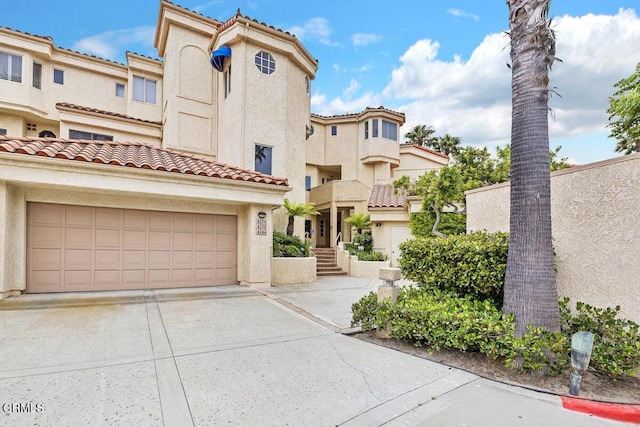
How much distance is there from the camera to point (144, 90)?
18375 mm

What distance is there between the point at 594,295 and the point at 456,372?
2836 mm

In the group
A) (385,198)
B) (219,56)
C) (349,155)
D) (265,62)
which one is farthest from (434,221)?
(219,56)

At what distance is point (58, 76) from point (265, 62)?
37.7 feet

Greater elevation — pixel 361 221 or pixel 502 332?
pixel 361 221

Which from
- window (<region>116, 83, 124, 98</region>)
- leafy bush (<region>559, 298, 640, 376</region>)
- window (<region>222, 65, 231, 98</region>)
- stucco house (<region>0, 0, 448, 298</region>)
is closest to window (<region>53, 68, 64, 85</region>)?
stucco house (<region>0, 0, 448, 298</region>)

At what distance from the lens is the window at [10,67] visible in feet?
50.0

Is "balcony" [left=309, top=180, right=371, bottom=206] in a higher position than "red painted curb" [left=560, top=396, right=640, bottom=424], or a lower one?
higher

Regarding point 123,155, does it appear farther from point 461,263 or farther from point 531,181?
point 531,181

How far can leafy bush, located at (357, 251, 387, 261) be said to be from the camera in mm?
16186

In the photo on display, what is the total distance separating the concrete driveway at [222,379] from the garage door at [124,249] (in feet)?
6.06

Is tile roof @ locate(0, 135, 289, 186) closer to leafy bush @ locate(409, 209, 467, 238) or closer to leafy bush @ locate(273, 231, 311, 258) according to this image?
leafy bush @ locate(273, 231, 311, 258)

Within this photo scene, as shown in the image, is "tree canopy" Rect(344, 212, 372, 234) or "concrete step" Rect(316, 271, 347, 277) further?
"tree canopy" Rect(344, 212, 372, 234)

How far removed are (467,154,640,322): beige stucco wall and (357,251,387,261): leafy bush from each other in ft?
34.5

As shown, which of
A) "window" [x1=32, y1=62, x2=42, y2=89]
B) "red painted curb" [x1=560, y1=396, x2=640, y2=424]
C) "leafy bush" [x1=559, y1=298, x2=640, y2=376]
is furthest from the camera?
"window" [x1=32, y1=62, x2=42, y2=89]
